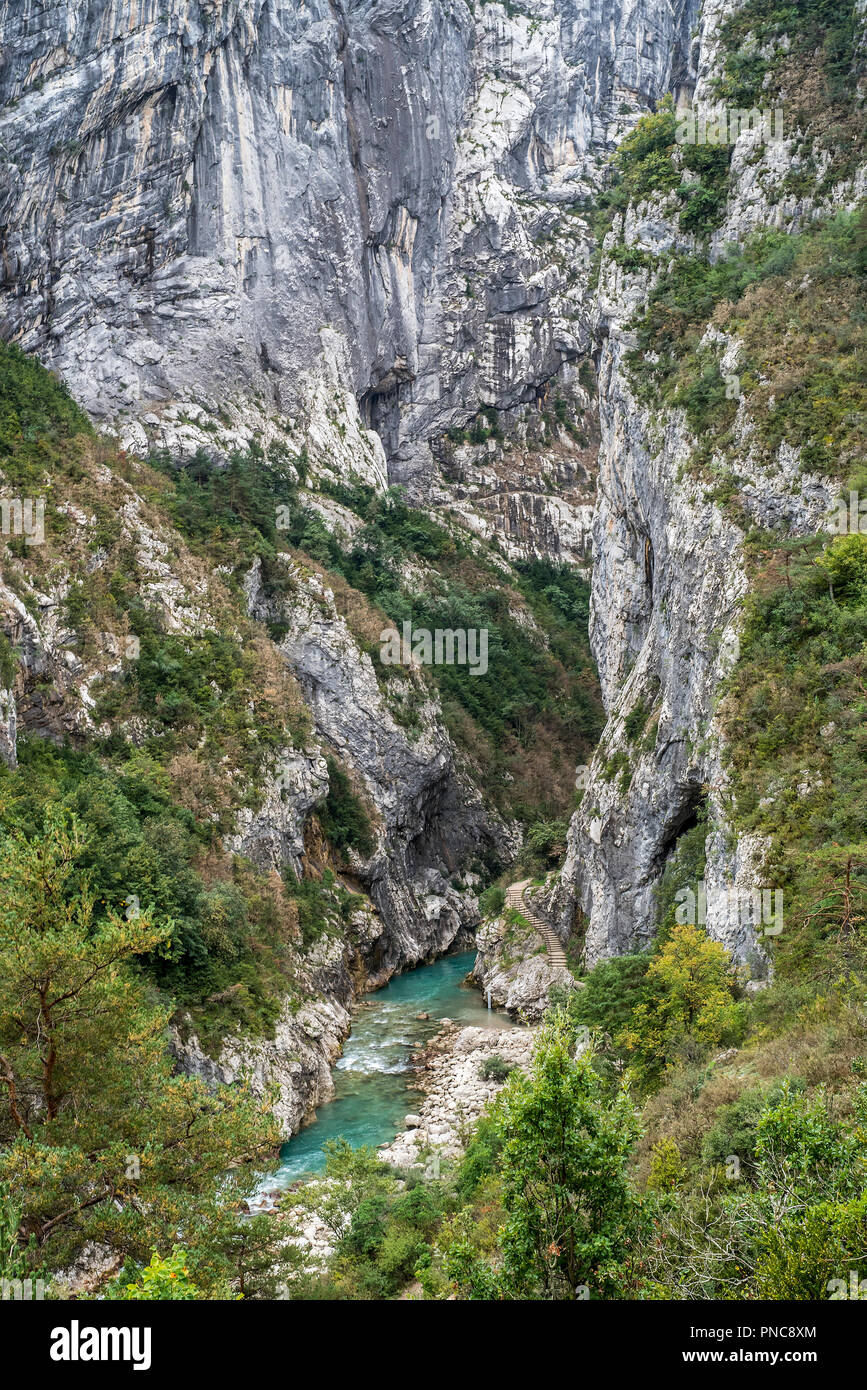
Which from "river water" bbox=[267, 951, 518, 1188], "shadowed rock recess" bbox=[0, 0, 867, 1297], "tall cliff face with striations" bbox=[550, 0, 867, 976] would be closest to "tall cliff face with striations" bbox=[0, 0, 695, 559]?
"shadowed rock recess" bbox=[0, 0, 867, 1297]

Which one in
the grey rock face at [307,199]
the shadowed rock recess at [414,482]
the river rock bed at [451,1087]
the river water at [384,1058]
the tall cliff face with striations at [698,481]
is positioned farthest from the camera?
the grey rock face at [307,199]

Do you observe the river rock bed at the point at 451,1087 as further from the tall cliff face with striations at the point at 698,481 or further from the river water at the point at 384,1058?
the tall cliff face with striations at the point at 698,481

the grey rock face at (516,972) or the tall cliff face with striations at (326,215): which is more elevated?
the tall cliff face with striations at (326,215)

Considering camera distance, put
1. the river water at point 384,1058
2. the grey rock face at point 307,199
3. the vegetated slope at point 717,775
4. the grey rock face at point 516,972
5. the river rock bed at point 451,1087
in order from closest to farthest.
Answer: the vegetated slope at point 717,775 < the river rock bed at point 451,1087 < the river water at point 384,1058 < the grey rock face at point 516,972 < the grey rock face at point 307,199

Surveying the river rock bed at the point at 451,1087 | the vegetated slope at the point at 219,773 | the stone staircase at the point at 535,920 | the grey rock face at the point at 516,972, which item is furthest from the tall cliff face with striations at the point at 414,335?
the river rock bed at the point at 451,1087
